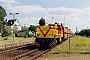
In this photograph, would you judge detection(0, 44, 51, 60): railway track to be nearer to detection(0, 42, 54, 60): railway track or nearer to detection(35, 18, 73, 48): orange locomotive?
detection(0, 42, 54, 60): railway track

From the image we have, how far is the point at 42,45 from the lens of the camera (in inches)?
998

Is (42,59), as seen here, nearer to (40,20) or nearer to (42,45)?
(42,45)

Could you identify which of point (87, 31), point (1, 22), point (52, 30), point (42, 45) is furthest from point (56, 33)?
point (87, 31)

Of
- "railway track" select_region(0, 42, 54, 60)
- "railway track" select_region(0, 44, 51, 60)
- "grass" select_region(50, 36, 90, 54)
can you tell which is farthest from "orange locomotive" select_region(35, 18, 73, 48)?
"railway track" select_region(0, 44, 51, 60)

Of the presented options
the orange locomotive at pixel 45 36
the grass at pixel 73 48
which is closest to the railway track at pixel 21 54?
the grass at pixel 73 48

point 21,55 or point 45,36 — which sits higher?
point 45,36

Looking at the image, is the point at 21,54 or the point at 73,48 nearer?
the point at 21,54

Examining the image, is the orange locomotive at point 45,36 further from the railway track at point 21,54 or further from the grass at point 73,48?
the railway track at point 21,54

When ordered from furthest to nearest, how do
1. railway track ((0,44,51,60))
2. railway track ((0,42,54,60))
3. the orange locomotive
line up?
the orange locomotive, railway track ((0,42,54,60)), railway track ((0,44,51,60))

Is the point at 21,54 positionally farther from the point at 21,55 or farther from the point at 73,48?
the point at 73,48

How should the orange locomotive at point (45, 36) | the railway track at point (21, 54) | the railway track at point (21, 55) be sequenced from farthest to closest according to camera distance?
the orange locomotive at point (45, 36), the railway track at point (21, 54), the railway track at point (21, 55)

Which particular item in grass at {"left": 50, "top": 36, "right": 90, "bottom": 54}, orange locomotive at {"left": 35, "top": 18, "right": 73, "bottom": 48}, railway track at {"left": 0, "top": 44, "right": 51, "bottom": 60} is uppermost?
orange locomotive at {"left": 35, "top": 18, "right": 73, "bottom": 48}

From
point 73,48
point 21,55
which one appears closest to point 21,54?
point 21,55

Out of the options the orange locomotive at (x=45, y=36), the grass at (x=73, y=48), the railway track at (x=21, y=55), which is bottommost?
the railway track at (x=21, y=55)
